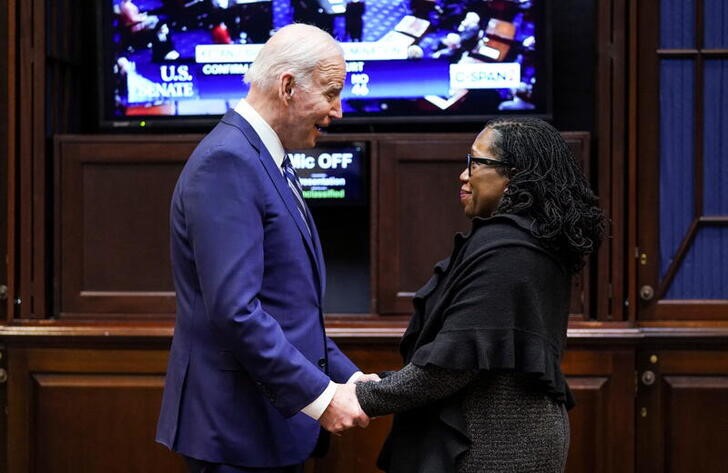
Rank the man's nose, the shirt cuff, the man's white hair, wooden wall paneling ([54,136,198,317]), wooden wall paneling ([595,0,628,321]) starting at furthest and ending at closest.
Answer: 1. wooden wall paneling ([54,136,198,317])
2. wooden wall paneling ([595,0,628,321])
3. the man's nose
4. the man's white hair
5. the shirt cuff

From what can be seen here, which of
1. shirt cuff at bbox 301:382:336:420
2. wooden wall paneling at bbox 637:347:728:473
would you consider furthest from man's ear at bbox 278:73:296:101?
wooden wall paneling at bbox 637:347:728:473

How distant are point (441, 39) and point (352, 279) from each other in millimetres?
1093

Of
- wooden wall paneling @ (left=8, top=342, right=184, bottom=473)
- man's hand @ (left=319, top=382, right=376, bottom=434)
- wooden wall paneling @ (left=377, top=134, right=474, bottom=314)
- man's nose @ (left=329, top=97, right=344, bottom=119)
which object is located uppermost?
man's nose @ (left=329, top=97, right=344, bottom=119)

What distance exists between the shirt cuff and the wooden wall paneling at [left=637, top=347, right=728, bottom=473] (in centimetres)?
198

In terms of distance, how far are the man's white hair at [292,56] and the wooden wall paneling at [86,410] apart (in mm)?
1829

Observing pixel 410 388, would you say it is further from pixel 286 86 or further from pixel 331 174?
pixel 331 174

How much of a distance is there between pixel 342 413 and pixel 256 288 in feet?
1.22

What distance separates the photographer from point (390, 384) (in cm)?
248

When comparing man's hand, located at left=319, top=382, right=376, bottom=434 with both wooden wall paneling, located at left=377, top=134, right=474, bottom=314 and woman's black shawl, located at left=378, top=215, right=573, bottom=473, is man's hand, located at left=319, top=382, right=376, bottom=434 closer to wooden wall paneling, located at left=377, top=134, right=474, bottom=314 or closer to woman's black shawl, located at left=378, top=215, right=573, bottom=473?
woman's black shawl, located at left=378, top=215, right=573, bottom=473

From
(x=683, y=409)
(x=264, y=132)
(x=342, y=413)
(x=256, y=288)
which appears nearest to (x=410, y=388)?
(x=342, y=413)

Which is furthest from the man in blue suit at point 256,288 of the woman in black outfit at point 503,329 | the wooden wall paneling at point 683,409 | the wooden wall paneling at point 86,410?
the wooden wall paneling at point 683,409

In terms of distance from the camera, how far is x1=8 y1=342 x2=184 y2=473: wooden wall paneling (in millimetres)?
4145

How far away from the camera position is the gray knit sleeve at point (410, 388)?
7.88 ft

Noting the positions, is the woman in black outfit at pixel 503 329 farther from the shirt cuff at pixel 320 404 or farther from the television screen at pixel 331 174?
the television screen at pixel 331 174
